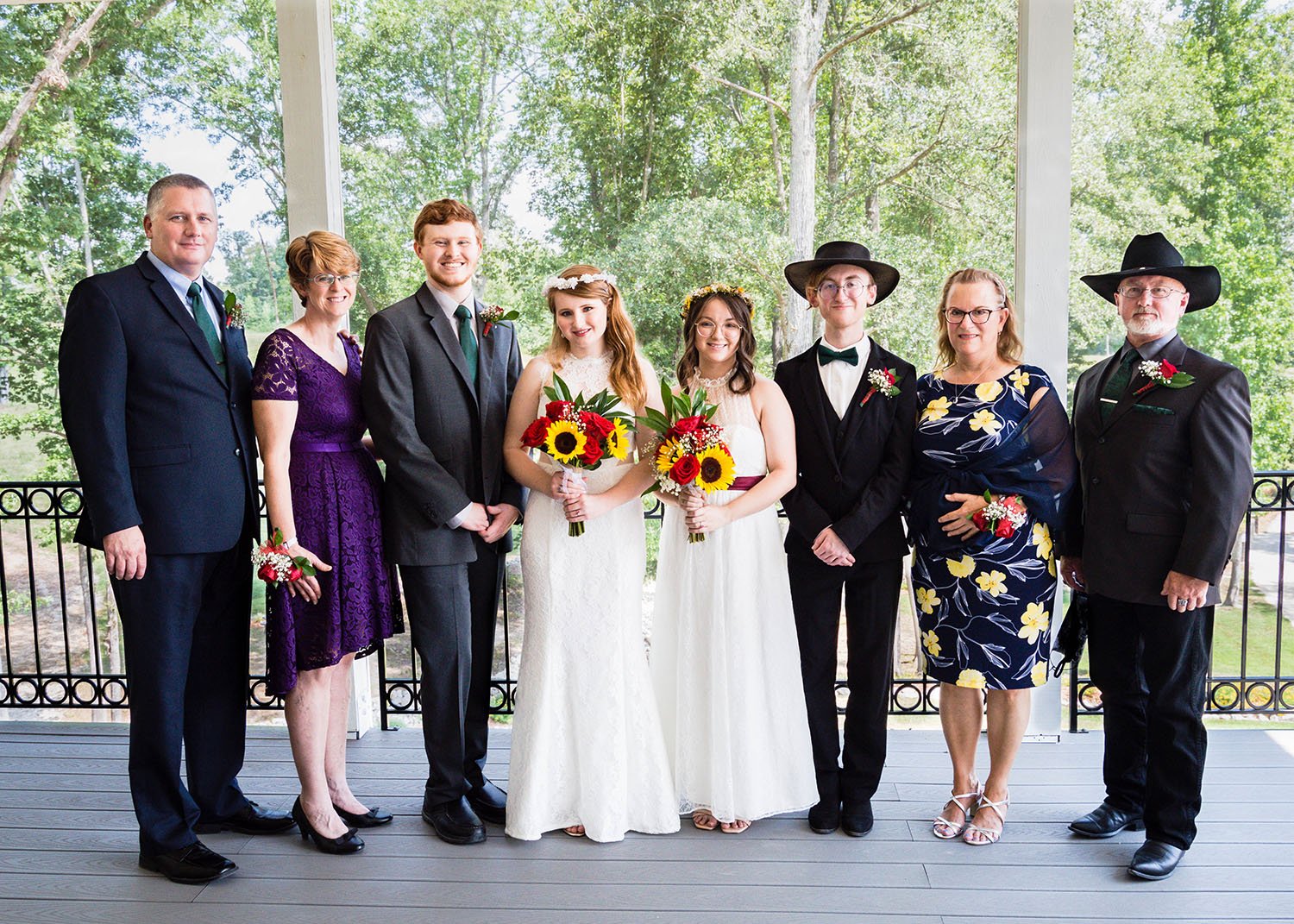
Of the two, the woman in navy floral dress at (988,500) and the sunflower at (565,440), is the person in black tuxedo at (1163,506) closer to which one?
the woman in navy floral dress at (988,500)

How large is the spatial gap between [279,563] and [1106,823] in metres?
2.82

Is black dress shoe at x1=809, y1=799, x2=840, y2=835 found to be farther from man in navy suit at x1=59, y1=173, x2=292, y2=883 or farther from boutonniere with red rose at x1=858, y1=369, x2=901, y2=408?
man in navy suit at x1=59, y1=173, x2=292, y2=883

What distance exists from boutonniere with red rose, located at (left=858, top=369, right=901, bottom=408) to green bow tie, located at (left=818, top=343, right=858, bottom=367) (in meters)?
0.07

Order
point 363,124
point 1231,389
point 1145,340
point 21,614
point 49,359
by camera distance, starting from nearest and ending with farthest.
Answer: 1. point 1231,389
2. point 1145,340
3. point 363,124
4. point 49,359
5. point 21,614

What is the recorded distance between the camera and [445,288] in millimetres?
3100

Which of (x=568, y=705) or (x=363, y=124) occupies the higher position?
(x=363, y=124)

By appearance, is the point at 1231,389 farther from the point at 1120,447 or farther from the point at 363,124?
the point at 363,124

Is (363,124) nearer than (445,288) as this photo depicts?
No

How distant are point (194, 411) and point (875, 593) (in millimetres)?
2245

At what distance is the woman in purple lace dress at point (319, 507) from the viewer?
290cm

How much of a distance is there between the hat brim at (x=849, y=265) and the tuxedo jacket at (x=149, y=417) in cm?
190

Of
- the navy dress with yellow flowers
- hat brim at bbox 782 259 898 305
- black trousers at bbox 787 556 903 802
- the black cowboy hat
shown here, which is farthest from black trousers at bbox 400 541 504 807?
the black cowboy hat

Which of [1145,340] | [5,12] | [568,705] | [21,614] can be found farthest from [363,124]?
[21,614]
